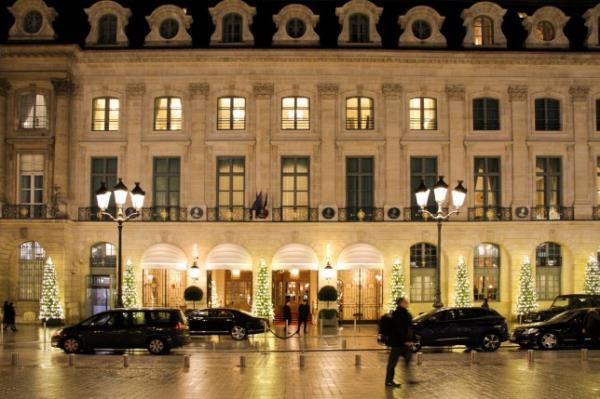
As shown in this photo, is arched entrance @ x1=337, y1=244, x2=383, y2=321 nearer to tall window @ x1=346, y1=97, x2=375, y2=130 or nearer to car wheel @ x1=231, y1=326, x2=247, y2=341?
tall window @ x1=346, y1=97, x2=375, y2=130

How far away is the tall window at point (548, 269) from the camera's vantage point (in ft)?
146

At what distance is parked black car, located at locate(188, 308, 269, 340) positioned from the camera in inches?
1353

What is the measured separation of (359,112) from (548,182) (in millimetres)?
10419

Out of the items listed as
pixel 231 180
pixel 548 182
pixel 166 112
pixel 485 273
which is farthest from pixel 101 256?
pixel 548 182

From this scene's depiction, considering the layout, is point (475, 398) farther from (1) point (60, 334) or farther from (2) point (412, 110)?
(2) point (412, 110)

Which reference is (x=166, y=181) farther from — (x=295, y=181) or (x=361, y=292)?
(x=361, y=292)

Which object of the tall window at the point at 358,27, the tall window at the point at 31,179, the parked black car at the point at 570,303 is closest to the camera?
the parked black car at the point at 570,303

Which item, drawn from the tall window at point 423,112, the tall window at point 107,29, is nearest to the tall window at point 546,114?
the tall window at point 423,112

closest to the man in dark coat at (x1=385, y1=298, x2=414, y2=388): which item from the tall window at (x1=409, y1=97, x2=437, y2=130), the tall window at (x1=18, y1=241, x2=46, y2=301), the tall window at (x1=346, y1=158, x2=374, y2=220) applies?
the tall window at (x1=346, y1=158, x2=374, y2=220)

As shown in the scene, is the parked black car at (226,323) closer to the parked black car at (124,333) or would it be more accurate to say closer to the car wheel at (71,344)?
the parked black car at (124,333)

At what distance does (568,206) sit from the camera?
44062mm

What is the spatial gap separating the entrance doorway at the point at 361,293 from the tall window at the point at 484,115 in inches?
363

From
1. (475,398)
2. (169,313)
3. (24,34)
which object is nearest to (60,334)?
(169,313)

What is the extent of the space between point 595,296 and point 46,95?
92.7ft
